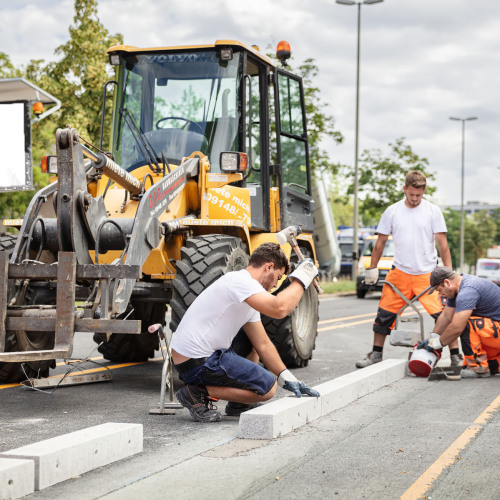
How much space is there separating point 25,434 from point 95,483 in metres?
1.54

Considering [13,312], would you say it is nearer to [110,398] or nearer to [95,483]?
[110,398]

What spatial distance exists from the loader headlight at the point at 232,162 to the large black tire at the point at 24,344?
81.1 inches

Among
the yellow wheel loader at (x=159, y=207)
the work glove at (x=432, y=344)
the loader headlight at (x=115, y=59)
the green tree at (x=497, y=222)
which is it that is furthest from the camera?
the green tree at (x=497, y=222)

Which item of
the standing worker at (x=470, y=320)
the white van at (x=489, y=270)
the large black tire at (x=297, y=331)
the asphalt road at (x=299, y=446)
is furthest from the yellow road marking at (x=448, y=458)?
the white van at (x=489, y=270)

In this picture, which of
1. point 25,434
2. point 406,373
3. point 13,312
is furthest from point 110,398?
point 406,373

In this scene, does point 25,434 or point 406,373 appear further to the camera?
point 406,373

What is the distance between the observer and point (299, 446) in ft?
19.1

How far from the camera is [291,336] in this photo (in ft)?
32.2

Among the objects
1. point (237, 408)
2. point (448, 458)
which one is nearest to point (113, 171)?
point (237, 408)

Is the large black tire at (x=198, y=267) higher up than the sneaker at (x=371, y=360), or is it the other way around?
the large black tire at (x=198, y=267)

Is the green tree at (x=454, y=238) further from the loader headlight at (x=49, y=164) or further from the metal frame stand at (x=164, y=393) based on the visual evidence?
the metal frame stand at (x=164, y=393)

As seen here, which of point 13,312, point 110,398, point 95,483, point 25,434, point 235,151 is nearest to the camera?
point 95,483

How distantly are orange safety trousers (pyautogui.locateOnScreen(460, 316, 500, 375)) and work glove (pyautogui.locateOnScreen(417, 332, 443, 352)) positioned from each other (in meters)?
0.28

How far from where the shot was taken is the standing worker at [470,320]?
8984 mm
